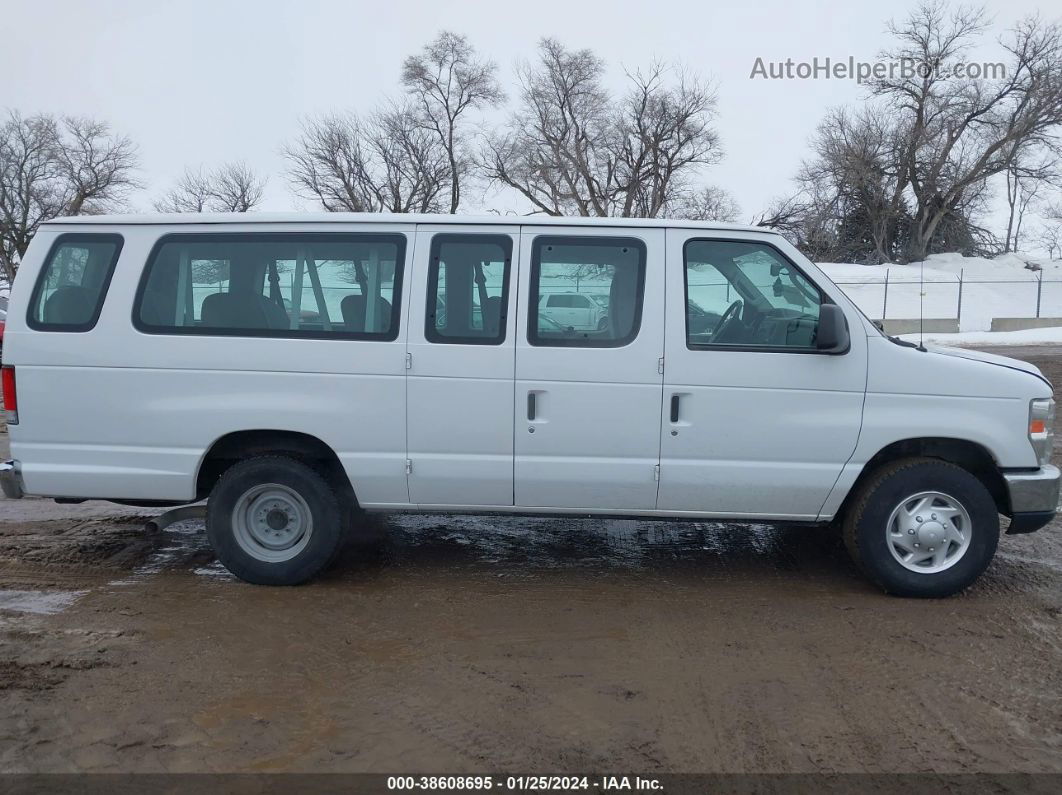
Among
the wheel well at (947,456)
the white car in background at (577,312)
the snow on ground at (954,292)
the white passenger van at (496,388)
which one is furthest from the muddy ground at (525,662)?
the snow on ground at (954,292)

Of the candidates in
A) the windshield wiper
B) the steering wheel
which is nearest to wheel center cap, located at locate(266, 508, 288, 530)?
the steering wheel

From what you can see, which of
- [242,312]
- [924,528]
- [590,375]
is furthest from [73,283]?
[924,528]

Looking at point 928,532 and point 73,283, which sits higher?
point 73,283

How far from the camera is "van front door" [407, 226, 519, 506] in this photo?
525 cm

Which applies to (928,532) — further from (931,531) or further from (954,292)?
(954,292)

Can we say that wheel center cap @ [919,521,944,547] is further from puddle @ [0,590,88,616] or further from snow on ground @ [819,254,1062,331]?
snow on ground @ [819,254,1062,331]

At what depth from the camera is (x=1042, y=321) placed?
102 ft

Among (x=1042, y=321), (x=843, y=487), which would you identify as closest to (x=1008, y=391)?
(x=843, y=487)

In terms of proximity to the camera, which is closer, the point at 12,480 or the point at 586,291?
the point at 586,291

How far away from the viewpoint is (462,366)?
524cm

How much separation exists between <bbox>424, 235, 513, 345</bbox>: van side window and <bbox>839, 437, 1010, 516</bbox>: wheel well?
7.59 ft

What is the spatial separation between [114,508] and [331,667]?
4027 millimetres

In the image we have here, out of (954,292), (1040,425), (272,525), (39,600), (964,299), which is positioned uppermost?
(954,292)

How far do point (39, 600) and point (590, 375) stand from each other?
3461 millimetres
